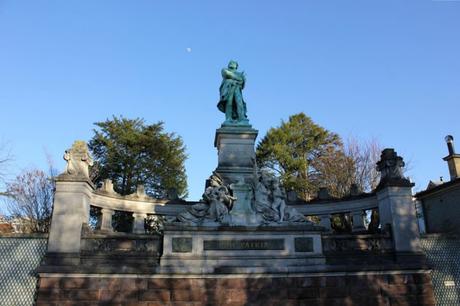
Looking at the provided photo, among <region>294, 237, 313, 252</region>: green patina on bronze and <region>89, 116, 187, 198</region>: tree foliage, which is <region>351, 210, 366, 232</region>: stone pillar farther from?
<region>89, 116, 187, 198</region>: tree foliage

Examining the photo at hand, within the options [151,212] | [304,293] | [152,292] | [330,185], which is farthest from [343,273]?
[330,185]

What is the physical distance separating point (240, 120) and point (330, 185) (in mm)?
15642

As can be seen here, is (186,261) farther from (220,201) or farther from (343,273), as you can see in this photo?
(343,273)

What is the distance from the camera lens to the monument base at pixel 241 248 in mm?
13070

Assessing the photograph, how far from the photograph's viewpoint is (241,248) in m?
13.4

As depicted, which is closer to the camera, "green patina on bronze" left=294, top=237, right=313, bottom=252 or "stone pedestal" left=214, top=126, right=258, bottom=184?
"green patina on bronze" left=294, top=237, right=313, bottom=252

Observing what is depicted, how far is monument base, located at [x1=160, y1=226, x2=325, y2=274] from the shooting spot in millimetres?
13070

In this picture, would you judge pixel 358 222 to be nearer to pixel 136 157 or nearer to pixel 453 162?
pixel 453 162

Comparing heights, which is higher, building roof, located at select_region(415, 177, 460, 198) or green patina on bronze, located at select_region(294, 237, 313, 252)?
building roof, located at select_region(415, 177, 460, 198)

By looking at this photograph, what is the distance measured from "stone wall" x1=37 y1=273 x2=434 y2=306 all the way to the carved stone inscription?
964mm

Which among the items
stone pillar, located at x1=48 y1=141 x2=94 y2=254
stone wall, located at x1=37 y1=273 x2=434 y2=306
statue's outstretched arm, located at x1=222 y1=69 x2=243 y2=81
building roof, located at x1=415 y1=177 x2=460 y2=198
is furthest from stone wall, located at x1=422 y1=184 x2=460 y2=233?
stone pillar, located at x1=48 y1=141 x2=94 y2=254

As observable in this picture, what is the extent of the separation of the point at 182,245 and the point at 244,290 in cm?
244

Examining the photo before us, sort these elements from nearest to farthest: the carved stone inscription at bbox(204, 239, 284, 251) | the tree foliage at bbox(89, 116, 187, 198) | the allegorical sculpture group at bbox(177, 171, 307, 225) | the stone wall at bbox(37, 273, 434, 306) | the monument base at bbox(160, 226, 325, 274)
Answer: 1. the stone wall at bbox(37, 273, 434, 306)
2. the monument base at bbox(160, 226, 325, 274)
3. the carved stone inscription at bbox(204, 239, 284, 251)
4. the allegorical sculpture group at bbox(177, 171, 307, 225)
5. the tree foliage at bbox(89, 116, 187, 198)

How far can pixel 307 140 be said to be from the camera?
36344 millimetres
